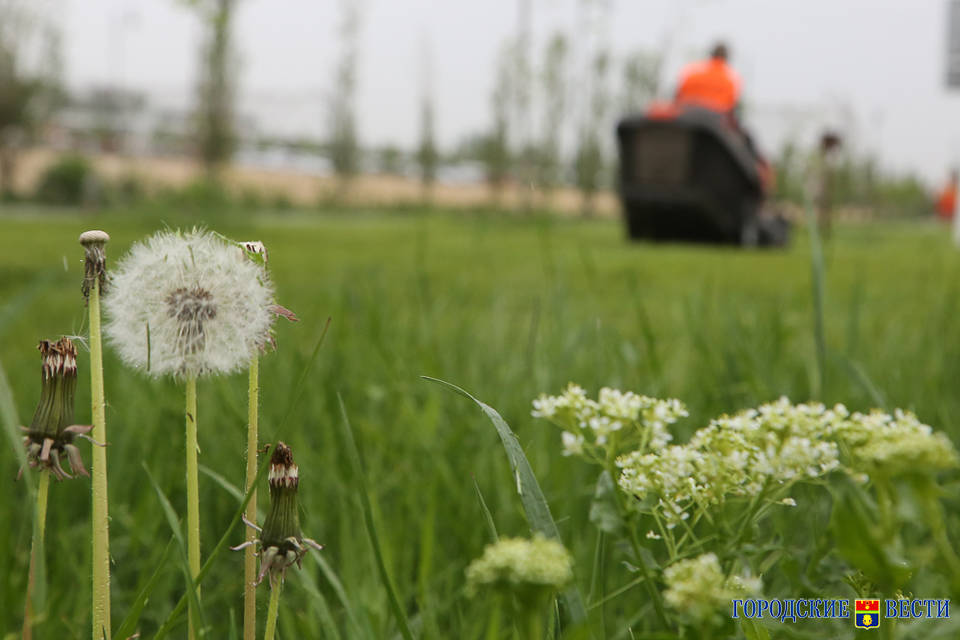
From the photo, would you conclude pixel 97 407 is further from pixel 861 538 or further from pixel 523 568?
pixel 861 538

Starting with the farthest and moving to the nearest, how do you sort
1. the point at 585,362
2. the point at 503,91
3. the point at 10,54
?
the point at 503,91 → the point at 10,54 → the point at 585,362

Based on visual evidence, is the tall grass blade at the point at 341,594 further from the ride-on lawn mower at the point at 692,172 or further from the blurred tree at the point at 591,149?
the blurred tree at the point at 591,149

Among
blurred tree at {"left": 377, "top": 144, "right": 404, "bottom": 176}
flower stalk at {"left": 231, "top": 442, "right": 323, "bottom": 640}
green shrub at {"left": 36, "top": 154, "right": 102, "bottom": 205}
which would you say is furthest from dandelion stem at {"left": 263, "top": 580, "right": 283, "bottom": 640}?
blurred tree at {"left": 377, "top": 144, "right": 404, "bottom": 176}

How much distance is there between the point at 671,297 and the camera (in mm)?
4684

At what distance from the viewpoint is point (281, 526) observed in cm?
Result: 46

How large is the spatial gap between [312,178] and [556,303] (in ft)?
173

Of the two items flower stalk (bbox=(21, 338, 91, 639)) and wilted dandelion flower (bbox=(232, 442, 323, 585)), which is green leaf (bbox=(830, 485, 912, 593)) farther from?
flower stalk (bbox=(21, 338, 91, 639))

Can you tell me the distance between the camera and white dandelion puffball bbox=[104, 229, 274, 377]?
489 mm

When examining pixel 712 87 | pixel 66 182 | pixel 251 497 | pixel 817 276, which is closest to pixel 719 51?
pixel 712 87

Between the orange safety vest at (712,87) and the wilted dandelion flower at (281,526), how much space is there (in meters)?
11.2

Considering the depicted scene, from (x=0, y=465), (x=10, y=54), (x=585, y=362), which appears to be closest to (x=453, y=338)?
(x=585, y=362)

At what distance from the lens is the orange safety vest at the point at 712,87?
11.2 metres

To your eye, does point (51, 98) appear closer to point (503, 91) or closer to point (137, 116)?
point (503, 91)

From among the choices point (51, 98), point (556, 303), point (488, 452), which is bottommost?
point (488, 452)
